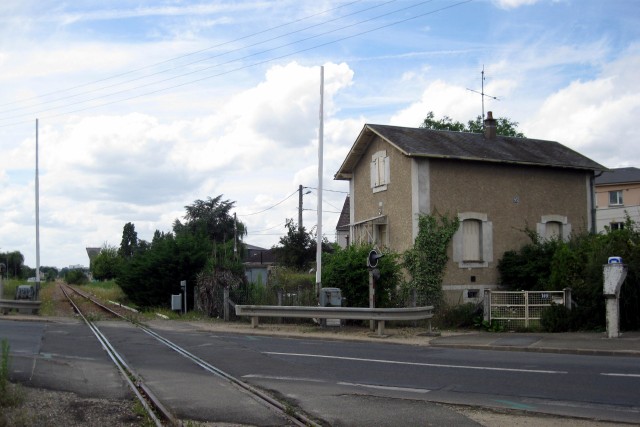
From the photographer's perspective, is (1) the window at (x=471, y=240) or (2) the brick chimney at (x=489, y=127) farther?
(2) the brick chimney at (x=489, y=127)

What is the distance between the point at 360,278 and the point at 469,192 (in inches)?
218

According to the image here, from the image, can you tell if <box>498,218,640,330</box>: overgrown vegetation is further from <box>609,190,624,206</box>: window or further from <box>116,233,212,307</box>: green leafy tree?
<box>609,190,624,206</box>: window

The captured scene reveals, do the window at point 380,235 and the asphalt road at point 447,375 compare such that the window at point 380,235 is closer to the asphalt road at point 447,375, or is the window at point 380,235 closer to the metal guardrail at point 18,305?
the asphalt road at point 447,375

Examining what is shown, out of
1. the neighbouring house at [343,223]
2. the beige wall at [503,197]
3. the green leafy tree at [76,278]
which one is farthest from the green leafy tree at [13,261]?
the beige wall at [503,197]

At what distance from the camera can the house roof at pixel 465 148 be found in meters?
24.9

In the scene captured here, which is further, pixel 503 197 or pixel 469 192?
pixel 503 197

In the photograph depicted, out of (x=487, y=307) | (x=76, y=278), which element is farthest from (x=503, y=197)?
(x=76, y=278)

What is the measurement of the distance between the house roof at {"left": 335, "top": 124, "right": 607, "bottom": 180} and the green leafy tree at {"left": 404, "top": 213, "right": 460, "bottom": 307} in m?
2.44

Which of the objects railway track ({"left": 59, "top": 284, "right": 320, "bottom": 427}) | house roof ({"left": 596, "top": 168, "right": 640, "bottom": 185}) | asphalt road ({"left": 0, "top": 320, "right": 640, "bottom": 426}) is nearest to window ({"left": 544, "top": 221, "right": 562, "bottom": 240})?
asphalt road ({"left": 0, "top": 320, "right": 640, "bottom": 426})

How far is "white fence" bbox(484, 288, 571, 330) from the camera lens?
20.2m

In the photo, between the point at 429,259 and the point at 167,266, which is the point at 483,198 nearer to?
the point at 429,259

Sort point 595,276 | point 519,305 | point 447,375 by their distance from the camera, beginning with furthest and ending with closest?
point 519,305, point 595,276, point 447,375

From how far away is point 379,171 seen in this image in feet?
88.6

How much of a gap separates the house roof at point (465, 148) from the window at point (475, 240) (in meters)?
2.12
